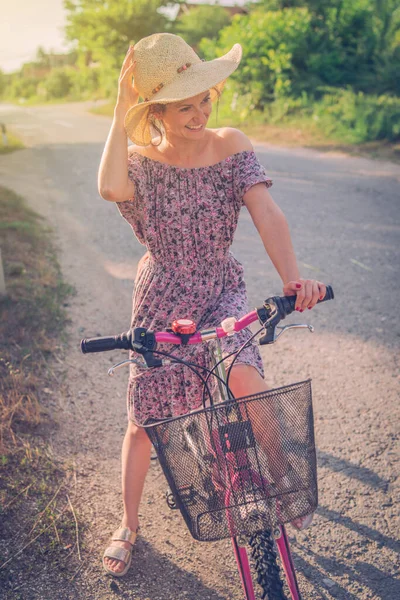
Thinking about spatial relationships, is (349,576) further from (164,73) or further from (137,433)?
(164,73)

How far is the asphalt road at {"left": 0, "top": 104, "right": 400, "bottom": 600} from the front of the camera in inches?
102

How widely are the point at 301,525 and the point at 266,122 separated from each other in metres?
14.2

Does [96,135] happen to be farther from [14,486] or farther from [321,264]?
[14,486]

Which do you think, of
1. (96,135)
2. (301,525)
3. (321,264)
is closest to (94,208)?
(321,264)

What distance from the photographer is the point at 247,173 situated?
232 centimetres

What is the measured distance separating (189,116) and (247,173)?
32 cm

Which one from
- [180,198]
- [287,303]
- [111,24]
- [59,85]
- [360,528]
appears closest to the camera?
[287,303]

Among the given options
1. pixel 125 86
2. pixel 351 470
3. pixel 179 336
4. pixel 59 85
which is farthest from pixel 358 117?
pixel 59 85

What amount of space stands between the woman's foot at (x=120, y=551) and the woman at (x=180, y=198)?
595 mm

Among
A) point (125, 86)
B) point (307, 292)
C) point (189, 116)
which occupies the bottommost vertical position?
point (307, 292)

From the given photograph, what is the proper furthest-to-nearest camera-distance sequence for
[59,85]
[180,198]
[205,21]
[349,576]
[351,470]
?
[59,85]
[205,21]
[351,470]
[349,576]
[180,198]

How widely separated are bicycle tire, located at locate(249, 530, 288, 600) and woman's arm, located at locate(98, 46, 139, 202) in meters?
1.37

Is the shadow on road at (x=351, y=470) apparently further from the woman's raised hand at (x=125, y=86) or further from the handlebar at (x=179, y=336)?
the woman's raised hand at (x=125, y=86)

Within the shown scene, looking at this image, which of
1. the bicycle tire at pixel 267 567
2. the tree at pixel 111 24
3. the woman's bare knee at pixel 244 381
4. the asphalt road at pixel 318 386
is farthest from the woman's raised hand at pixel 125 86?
the tree at pixel 111 24
